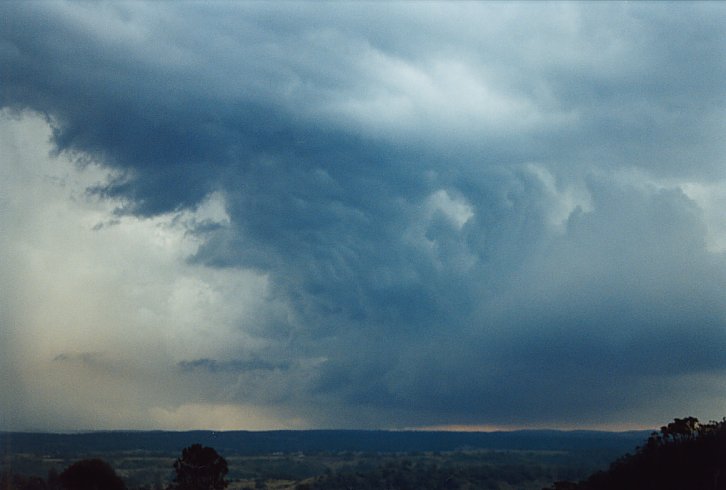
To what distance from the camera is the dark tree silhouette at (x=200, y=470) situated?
141 m

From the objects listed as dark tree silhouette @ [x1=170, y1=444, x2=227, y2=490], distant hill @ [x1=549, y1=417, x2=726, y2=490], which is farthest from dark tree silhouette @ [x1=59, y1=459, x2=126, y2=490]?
distant hill @ [x1=549, y1=417, x2=726, y2=490]

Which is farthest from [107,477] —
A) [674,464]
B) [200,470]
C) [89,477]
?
[674,464]

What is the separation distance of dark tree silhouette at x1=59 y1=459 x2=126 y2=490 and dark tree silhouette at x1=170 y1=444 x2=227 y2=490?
1032cm

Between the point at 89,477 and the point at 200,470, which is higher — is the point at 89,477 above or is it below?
below

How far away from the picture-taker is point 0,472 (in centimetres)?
12138

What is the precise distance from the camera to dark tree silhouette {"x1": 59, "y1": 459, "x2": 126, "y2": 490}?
128 m

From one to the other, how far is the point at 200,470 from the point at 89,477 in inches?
689

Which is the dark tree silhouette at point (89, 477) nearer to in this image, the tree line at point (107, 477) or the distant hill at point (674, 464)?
the tree line at point (107, 477)

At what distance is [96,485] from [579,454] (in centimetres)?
8842

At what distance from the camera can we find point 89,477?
429 feet

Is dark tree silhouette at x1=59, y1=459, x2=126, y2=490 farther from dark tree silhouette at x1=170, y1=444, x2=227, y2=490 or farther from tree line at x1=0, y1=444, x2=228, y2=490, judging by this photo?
dark tree silhouette at x1=170, y1=444, x2=227, y2=490

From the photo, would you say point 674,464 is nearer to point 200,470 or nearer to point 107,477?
point 200,470

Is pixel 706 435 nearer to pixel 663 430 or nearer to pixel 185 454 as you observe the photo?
pixel 663 430

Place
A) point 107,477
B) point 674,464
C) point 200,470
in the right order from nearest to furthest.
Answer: point 674,464
point 107,477
point 200,470
